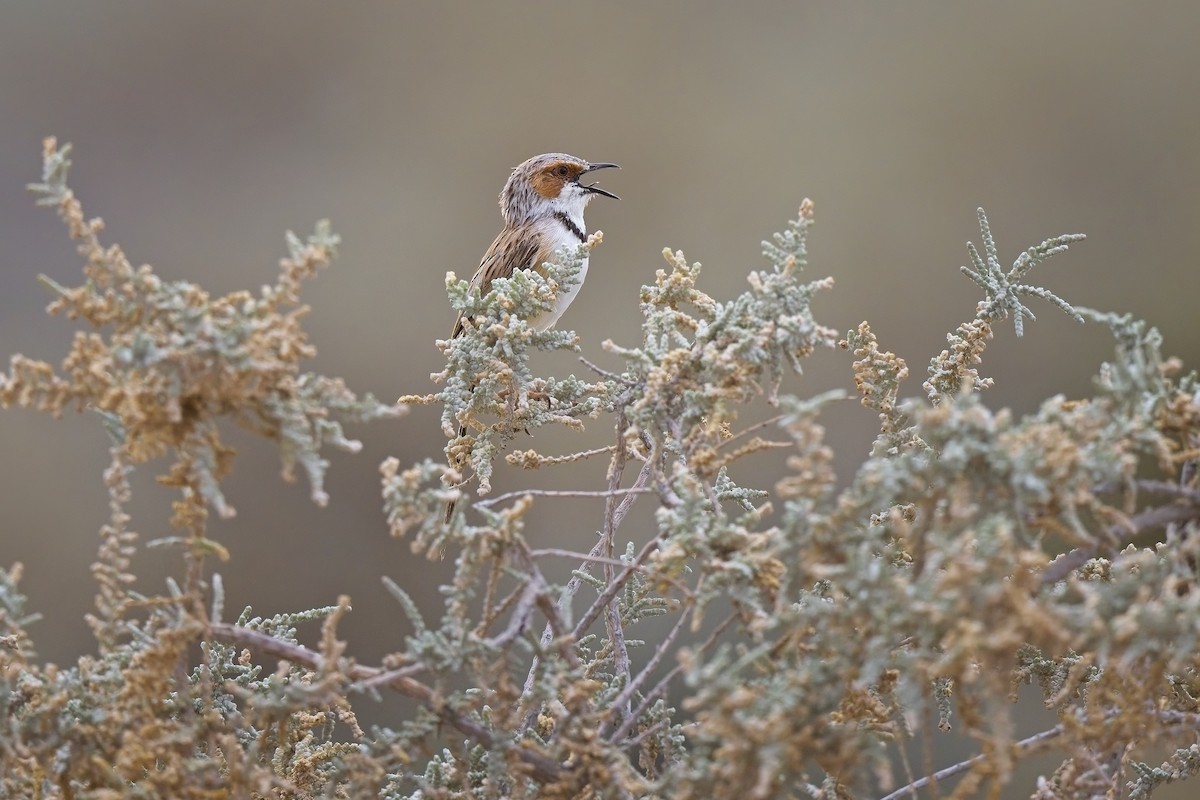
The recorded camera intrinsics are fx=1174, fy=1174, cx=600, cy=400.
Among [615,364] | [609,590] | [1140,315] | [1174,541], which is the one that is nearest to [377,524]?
[615,364]

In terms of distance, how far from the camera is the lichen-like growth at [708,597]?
0.84 metres

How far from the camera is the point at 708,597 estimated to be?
3.16 feet

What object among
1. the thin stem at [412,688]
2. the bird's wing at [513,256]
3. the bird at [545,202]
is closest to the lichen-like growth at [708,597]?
the thin stem at [412,688]

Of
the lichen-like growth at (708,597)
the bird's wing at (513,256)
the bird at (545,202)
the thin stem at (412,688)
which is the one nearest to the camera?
the lichen-like growth at (708,597)

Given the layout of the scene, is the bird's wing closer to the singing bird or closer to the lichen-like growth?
the singing bird

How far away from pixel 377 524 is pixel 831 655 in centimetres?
403

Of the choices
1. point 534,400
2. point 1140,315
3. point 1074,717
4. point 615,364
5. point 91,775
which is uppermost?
point 615,364

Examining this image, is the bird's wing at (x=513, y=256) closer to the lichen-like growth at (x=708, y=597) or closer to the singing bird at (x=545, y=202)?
the singing bird at (x=545, y=202)

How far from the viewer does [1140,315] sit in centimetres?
443

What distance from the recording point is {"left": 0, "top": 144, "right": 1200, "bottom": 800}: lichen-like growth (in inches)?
33.1

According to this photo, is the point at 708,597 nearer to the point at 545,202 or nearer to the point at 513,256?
the point at 513,256

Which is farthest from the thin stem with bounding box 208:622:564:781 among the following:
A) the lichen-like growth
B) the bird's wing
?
the bird's wing

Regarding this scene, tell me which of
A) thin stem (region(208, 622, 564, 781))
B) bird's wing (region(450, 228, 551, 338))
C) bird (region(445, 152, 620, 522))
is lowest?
thin stem (region(208, 622, 564, 781))

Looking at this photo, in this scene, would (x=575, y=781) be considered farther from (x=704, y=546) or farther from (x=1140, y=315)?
(x=1140, y=315)
